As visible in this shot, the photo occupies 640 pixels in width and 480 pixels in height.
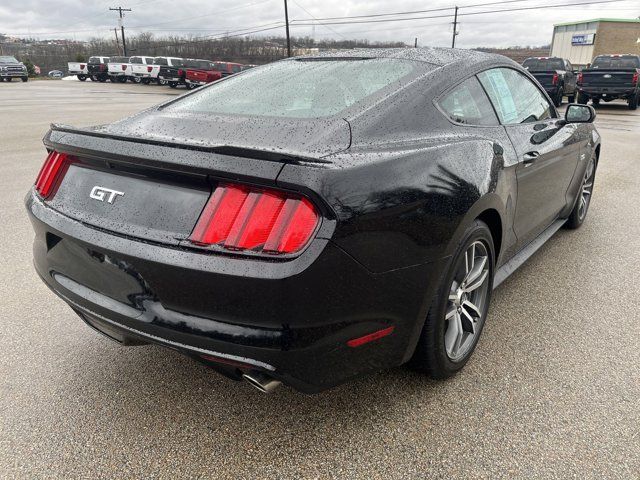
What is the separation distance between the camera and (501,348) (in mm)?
2715

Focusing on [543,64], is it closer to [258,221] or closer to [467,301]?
[467,301]

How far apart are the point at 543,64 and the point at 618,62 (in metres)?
3.02

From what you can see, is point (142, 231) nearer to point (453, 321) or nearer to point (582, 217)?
point (453, 321)

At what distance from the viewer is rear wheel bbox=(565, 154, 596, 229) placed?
449cm

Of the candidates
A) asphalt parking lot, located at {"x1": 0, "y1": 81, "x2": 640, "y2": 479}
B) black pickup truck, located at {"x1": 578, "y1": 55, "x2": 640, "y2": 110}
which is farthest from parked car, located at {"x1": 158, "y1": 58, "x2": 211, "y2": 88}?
asphalt parking lot, located at {"x1": 0, "y1": 81, "x2": 640, "y2": 479}

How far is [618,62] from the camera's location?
19797 millimetres

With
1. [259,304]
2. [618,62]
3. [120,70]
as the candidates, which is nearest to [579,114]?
[259,304]

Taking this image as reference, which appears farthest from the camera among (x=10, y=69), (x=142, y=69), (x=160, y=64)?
(x=10, y=69)

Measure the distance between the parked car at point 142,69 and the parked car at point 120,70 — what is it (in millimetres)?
498

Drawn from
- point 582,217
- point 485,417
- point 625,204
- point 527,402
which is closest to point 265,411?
point 485,417

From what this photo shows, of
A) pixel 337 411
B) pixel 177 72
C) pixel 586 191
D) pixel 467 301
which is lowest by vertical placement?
pixel 177 72

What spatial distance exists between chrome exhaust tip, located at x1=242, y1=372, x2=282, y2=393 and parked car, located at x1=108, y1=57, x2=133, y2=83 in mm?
41334

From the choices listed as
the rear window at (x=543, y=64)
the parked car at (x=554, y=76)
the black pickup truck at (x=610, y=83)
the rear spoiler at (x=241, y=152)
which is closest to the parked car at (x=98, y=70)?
the rear window at (x=543, y=64)

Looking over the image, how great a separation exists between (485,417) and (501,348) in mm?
639
